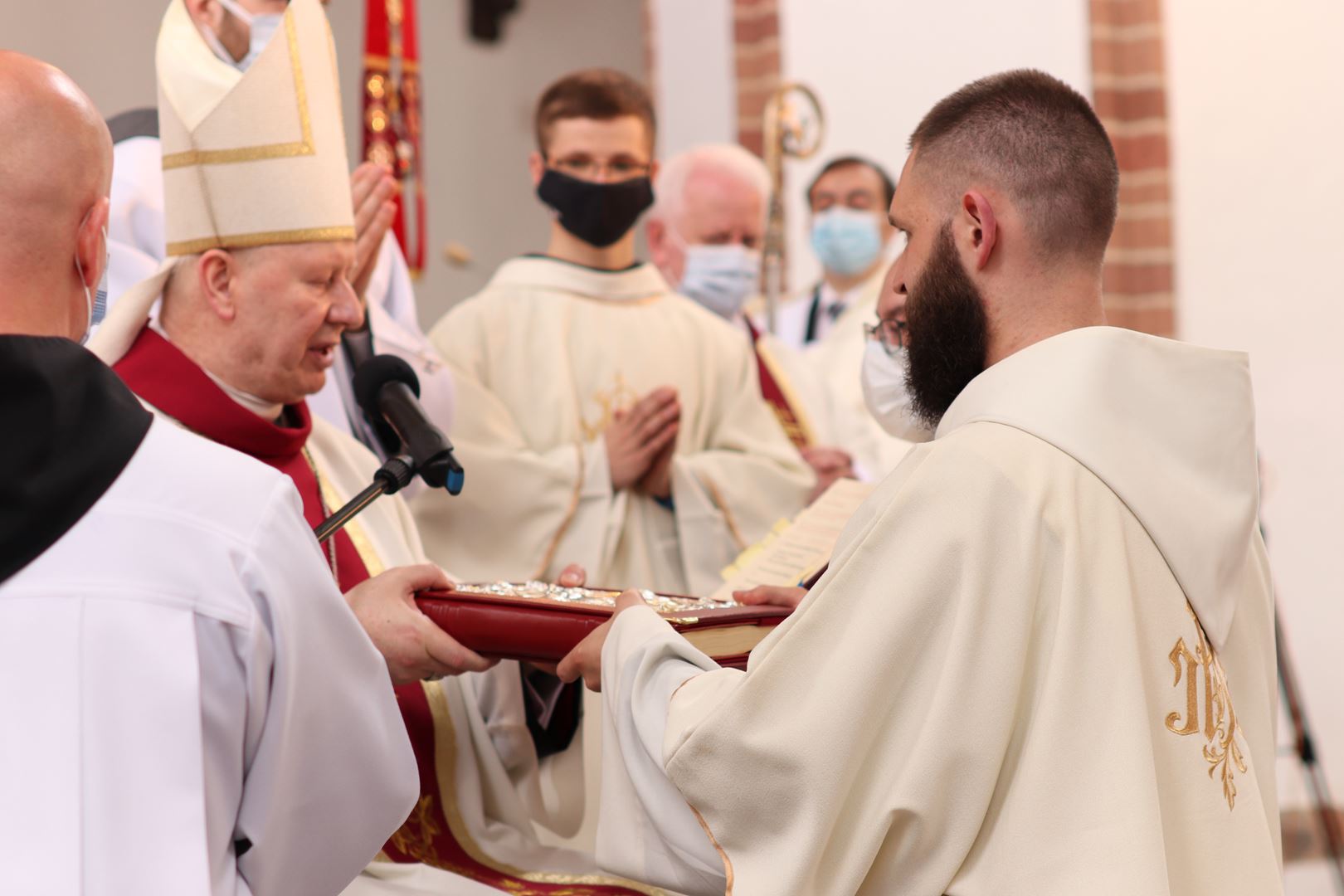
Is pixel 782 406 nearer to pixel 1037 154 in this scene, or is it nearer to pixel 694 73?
pixel 1037 154

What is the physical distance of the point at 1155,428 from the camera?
2.13 metres

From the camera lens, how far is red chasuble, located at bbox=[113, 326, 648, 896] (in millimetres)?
2871

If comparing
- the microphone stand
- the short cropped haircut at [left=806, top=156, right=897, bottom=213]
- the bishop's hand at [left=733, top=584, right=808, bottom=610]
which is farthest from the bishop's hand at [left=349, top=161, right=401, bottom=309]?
the short cropped haircut at [left=806, top=156, right=897, bottom=213]

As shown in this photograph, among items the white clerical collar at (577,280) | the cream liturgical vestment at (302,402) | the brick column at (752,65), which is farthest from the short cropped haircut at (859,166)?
the cream liturgical vestment at (302,402)

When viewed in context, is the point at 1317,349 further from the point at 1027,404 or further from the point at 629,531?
the point at 1027,404

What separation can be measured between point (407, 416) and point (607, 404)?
1.77 metres

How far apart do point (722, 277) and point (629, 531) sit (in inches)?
63.5

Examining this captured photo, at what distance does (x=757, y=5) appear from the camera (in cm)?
873

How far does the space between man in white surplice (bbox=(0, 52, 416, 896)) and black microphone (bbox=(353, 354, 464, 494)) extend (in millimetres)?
677

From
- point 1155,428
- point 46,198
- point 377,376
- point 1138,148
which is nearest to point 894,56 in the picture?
point 1138,148

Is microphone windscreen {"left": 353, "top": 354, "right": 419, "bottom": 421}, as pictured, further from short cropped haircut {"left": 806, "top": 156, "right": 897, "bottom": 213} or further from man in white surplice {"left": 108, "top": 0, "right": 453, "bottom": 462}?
short cropped haircut {"left": 806, "top": 156, "right": 897, "bottom": 213}

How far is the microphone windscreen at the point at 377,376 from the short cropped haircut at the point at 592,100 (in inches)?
69.4

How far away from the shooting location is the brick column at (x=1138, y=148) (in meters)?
7.50

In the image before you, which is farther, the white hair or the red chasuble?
the white hair
